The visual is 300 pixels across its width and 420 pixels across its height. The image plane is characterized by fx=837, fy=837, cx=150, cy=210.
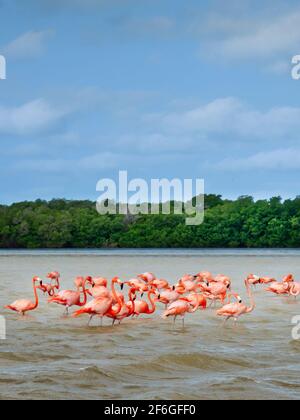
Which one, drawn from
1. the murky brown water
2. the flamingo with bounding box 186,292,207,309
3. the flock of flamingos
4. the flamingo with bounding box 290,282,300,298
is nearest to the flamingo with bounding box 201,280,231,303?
the flock of flamingos

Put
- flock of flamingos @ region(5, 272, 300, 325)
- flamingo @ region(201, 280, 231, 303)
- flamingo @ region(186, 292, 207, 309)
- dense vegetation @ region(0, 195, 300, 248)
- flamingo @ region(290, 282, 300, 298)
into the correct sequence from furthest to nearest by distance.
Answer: dense vegetation @ region(0, 195, 300, 248), flamingo @ region(290, 282, 300, 298), flamingo @ region(201, 280, 231, 303), flamingo @ region(186, 292, 207, 309), flock of flamingos @ region(5, 272, 300, 325)

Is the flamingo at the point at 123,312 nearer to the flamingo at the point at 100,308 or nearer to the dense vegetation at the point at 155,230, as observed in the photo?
the flamingo at the point at 100,308

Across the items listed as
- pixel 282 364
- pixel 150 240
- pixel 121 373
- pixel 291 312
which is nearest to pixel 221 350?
pixel 282 364

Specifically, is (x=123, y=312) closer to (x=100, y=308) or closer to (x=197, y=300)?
(x=100, y=308)

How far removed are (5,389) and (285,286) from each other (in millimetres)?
13788

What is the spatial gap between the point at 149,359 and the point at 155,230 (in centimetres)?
8086

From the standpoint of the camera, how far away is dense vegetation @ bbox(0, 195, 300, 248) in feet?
301

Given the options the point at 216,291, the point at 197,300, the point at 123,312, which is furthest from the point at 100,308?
the point at 216,291

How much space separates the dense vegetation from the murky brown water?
74165 millimetres

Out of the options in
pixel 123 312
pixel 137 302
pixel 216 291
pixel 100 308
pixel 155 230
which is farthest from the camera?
pixel 155 230

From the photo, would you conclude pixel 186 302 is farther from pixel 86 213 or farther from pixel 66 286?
pixel 86 213

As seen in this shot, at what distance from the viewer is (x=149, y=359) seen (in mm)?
12453

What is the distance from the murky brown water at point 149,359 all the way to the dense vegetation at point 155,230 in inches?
2920

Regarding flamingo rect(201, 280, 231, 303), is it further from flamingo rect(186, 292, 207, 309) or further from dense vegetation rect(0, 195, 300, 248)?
dense vegetation rect(0, 195, 300, 248)
